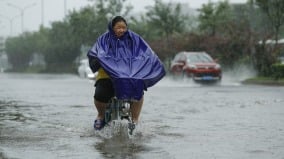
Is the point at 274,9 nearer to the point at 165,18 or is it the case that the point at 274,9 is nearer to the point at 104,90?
the point at 165,18

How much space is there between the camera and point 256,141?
8.00m

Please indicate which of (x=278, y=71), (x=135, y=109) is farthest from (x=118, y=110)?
(x=278, y=71)

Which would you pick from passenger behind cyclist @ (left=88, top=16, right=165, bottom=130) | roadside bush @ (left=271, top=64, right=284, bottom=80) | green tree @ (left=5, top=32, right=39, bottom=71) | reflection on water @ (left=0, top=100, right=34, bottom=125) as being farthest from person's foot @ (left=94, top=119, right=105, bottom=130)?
green tree @ (left=5, top=32, right=39, bottom=71)

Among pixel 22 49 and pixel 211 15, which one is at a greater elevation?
pixel 211 15

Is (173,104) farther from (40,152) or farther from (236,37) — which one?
(236,37)

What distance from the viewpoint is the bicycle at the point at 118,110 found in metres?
8.62

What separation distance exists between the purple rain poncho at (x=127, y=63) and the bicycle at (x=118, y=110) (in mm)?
339

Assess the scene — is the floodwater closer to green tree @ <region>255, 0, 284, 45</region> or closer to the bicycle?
the bicycle

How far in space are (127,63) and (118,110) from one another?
0.65 meters

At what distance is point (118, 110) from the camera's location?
866cm

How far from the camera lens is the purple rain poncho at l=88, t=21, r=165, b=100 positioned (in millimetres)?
8219

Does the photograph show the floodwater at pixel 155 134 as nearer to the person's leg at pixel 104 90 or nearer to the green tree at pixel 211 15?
the person's leg at pixel 104 90

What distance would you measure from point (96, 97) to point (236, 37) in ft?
81.1

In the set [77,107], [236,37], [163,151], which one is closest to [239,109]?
[77,107]
